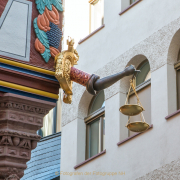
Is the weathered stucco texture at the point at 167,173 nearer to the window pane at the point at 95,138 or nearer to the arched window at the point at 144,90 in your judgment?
the arched window at the point at 144,90

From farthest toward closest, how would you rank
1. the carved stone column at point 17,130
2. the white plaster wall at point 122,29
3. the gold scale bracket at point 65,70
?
the white plaster wall at point 122,29, the gold scale bracket at point 65,70, the carved stone column at point 17,130

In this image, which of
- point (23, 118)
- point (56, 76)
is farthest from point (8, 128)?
point (56, 76)

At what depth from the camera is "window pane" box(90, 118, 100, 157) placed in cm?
1918

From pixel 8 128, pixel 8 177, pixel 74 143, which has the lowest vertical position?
pixel 8 177

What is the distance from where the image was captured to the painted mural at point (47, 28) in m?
12.1

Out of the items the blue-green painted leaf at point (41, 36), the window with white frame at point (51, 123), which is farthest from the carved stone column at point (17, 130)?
the window with white frame at point (51, 123)

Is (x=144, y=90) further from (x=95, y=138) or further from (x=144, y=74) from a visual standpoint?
(x=95, y=138)

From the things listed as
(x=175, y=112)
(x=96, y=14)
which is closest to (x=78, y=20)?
(x=96, y=14)

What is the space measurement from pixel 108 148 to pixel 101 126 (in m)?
1.34

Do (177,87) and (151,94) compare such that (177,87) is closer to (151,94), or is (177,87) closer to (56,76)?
(151,94)

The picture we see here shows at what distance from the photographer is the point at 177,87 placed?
16562 millimetres

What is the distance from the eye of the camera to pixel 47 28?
1238 centimetres

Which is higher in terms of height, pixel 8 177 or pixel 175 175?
pixel 175 175

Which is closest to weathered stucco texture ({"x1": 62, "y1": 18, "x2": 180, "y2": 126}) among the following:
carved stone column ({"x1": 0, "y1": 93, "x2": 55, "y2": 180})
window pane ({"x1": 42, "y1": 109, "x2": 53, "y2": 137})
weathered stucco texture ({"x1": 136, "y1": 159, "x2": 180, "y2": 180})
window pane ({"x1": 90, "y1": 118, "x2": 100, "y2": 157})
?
window pane ({"x1": 90, "y1": 118, "x2": 100, "y2": 157})
